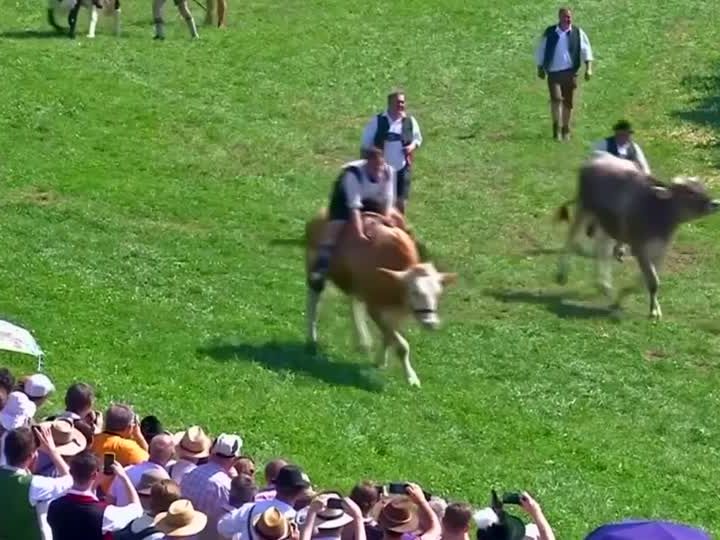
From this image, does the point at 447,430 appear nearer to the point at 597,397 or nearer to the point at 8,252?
the point at 597,397

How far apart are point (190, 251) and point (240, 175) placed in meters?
4.58

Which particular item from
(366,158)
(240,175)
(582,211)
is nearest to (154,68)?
(240,175)

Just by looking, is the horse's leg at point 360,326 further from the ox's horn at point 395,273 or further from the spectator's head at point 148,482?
the spectator's head at point 148,482

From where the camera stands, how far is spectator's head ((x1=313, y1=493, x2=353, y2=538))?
9.13 m

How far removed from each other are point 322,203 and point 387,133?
271 cm

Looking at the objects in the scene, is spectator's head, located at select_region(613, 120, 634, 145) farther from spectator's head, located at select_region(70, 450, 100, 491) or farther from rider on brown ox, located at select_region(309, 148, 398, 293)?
spectator's head, located at select_region(70, 450, 100, 491)

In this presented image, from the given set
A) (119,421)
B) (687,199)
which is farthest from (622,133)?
(119,421)

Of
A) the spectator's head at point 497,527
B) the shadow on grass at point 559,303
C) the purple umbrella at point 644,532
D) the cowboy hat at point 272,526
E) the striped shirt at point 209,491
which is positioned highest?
the purple umbrella at point 644,532

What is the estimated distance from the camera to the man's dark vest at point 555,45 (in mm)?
28359

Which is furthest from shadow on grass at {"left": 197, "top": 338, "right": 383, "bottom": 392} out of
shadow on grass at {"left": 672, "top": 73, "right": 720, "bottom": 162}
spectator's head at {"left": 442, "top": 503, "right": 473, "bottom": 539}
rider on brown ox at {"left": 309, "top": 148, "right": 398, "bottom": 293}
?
shadow on grass at {"left": 672, "top": 73, "right": 720, "bottom": 162}

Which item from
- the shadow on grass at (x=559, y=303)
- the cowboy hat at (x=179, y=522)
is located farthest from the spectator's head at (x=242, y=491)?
the shadow on grass at (x=559, y=303)

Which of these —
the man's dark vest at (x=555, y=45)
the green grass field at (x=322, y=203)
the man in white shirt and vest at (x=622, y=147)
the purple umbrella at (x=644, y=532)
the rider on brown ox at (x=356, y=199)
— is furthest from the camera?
the man's dark vest at (x=555, y=45)

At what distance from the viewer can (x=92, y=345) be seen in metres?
16.9

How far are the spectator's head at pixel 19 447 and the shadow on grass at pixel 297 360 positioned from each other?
24.0 feet
